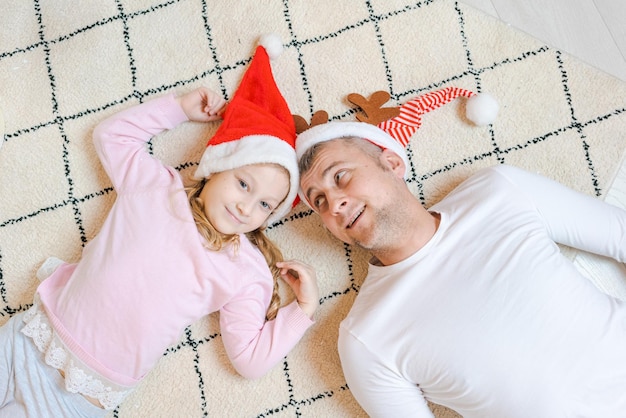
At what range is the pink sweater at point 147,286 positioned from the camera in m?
1.39

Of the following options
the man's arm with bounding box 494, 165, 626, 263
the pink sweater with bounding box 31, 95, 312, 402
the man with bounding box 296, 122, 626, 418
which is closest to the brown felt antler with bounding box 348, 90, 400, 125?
the man with bounding box 296, 122, 626, 418

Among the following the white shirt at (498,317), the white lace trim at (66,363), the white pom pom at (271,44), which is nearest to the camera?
the white shirt at (498,317)

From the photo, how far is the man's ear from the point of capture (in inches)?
55.4

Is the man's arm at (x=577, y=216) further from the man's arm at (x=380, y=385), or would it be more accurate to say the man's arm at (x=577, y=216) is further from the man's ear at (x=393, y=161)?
the man's arm at (x=380, y=385)

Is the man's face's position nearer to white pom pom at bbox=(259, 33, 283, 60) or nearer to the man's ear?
the man's ear

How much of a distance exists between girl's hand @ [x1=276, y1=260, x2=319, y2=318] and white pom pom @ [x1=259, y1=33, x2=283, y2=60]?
55cm

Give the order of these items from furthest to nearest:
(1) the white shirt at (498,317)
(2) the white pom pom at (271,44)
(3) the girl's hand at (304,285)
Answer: (2) the white pom pom at (271,44) < (3) the girl's hand at (304,285) < (1) the white shirt at (498,317)

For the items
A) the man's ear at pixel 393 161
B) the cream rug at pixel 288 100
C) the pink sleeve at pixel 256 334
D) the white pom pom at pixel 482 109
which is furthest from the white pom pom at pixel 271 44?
the pink sleeve at pixel 256 334

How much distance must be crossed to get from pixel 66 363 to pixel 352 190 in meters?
0.77

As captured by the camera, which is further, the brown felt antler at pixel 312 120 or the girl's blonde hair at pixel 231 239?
the brown felt antler at pixel 312 120

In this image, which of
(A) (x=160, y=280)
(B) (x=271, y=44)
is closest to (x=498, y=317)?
(A) (x=160, y=280)

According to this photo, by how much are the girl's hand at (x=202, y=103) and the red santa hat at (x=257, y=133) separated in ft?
0.14

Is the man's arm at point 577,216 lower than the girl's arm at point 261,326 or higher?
higher

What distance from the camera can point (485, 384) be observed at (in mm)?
1287
